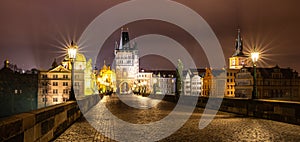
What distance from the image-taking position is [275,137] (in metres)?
10.6

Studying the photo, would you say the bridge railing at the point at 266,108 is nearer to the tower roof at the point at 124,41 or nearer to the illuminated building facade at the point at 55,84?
the illuminated building facade at the point at 55,84

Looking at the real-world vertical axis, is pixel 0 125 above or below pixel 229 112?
above

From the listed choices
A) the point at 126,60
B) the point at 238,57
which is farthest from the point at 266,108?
the point at 126,60

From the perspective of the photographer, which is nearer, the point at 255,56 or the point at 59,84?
the point at 255,56

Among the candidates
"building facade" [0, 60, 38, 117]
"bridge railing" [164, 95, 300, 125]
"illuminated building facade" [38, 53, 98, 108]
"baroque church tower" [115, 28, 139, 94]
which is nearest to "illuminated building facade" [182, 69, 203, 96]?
"baroque church tower" [115, 28, 139, 94]

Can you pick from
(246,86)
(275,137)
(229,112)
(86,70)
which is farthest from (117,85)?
(275,137)

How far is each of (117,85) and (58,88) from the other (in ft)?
222

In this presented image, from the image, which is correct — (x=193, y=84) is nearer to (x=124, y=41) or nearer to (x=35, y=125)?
(x=124, y=41)

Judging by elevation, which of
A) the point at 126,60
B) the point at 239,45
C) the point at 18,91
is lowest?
the point at 18,91

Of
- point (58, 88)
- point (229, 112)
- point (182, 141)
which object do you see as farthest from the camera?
point (58, 88)

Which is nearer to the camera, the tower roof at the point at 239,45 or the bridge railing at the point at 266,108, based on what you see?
the bridge railing at the point at 266,108

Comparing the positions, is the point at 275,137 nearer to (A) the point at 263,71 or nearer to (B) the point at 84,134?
(B) the point at 84,134

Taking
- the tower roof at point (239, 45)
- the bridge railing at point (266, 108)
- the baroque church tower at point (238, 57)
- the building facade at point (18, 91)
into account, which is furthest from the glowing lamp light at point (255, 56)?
the tower roof at point (239, 45)

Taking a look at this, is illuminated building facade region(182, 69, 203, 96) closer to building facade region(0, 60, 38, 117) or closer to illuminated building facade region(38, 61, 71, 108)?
illuminated building facade region(38, 61, 71, 108)
